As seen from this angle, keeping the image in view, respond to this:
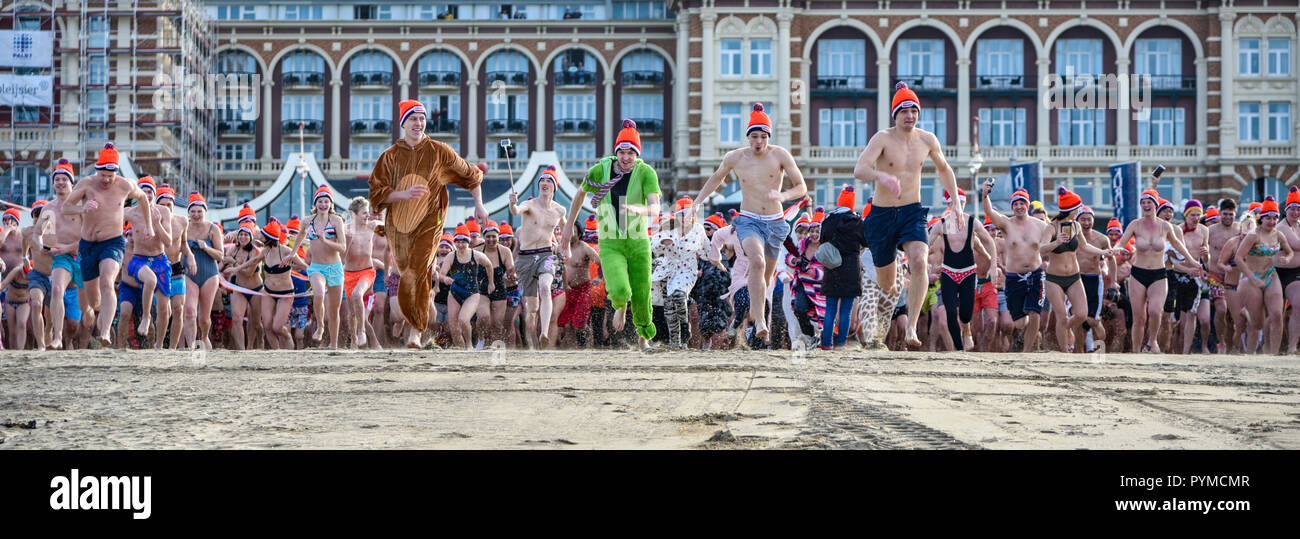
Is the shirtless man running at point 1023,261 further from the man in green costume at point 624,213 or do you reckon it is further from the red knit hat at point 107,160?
the red knit hat at point 107,160

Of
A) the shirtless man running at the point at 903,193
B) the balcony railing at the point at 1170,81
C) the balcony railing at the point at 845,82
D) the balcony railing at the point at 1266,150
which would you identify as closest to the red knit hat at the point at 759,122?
the shirtless man running at the point at 903,193

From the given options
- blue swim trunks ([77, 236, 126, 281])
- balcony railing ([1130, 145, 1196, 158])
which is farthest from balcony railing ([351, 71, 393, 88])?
blue swim trunks ([77, 236, 126, 281])

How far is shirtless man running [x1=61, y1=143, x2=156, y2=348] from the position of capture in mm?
14461

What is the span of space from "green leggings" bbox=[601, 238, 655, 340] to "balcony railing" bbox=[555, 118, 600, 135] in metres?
53.6

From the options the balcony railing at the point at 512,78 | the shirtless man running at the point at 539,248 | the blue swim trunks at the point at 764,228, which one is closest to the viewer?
the blue swim trunks at the point at 764,228

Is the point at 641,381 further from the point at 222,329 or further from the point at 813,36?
the point at 813,36

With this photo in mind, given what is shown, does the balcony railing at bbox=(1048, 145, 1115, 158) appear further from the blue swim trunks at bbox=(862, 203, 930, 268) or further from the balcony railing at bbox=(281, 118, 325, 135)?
the blue swim trunks at bbox=(862, 203, 930, 268)

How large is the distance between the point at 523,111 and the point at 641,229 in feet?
178

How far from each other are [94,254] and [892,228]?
7.92 meters

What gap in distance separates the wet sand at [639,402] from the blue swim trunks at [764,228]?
3.34 feet

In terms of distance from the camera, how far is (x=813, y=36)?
197ft

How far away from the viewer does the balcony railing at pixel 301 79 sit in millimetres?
65250

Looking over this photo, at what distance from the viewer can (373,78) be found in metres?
65.1
